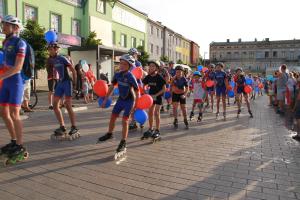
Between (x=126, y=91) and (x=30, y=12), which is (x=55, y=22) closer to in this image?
(x=30, y=12)

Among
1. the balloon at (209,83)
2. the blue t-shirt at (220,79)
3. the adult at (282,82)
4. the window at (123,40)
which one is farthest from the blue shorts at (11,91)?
the window at (123,40)

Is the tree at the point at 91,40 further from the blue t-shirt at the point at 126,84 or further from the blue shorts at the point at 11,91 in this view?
the blue shorts at the point at 11,91

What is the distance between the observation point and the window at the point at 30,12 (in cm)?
2262

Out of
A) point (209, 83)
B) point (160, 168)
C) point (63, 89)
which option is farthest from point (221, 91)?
point (160, 168)

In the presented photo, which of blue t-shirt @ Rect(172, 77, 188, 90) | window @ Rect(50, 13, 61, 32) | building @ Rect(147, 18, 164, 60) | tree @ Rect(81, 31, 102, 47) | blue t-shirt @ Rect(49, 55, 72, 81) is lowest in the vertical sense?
blue t-shirt @ Rect(172, 77, 188, 90)

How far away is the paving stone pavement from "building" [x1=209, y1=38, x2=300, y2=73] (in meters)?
96.8

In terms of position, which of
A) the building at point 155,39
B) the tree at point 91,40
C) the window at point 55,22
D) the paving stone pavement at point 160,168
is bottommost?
the paving stone pavement at point 160,168

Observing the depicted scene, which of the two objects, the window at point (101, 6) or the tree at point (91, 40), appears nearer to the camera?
the tree at point (91, 40)

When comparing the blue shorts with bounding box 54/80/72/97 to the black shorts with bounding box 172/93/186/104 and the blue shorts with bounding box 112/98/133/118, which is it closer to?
the blue shorts with bounding box 112/98/133/118

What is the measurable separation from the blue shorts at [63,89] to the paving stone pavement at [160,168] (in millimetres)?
1029

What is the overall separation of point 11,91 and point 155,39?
46.5 metres

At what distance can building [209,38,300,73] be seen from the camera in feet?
330

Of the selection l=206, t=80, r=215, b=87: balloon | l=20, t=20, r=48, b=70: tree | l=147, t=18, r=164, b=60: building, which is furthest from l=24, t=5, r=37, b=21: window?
l=147, t=18, r=164, b=60: building

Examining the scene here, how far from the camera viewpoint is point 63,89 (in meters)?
6.58
